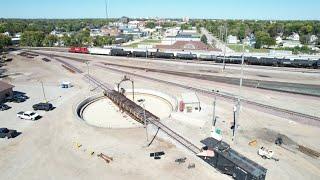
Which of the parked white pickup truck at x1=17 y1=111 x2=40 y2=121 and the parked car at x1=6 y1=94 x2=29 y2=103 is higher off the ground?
the parked car at x1=6 y1=94 x2=29 y2=103

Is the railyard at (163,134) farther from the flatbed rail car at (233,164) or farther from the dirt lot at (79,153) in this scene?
the flatbed rail car at (233,164)

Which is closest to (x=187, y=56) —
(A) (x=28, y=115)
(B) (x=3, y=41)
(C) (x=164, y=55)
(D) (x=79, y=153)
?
(C) (x=164, y=55)

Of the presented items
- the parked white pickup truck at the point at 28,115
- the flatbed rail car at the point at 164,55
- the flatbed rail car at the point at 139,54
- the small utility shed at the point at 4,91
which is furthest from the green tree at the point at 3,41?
the parked white pickup truck at the point at 28,115

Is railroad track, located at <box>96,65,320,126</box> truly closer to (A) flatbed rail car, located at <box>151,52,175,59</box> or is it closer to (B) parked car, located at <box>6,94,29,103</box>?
(B) parked car, located at <box>6,94,29,103</box>

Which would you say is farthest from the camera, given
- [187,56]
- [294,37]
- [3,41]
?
[294,37]

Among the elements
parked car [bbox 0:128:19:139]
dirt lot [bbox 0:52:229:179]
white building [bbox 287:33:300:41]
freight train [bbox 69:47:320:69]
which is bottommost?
dirt lot [bbox 0:52:229:179]

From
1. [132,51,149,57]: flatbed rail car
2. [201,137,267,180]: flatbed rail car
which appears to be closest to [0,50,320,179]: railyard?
[201,137,267,180]: flatbed rail car

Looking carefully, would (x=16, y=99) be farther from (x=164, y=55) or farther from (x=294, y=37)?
(x=294, y=37)
